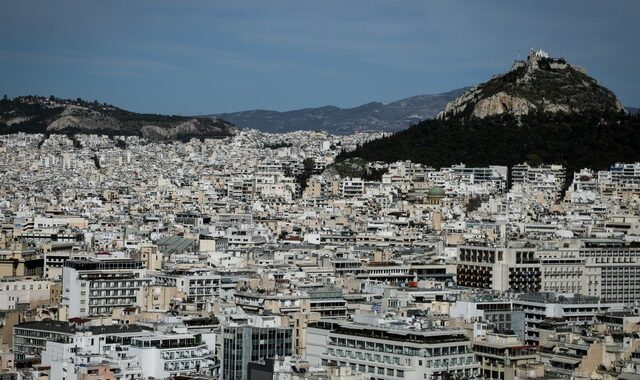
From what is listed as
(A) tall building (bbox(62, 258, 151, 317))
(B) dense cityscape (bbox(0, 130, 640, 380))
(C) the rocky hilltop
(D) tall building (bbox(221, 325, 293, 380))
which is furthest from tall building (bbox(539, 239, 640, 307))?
(C) the rocky hilltop

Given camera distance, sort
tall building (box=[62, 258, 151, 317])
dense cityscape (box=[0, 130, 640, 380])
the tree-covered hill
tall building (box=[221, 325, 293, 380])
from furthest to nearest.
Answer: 1. the tree-covered hill
2. tall building (box=[62, 258, 151, 317])
3. tall building (box=[221, 325, 293, 380])
4. dense cityscape (box=[0, 130, 640, 380])

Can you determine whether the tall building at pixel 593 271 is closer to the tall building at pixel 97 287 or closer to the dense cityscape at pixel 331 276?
the dense cityscape at pixel 331 276

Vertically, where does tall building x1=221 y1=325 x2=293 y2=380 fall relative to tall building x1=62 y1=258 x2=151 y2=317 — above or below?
below

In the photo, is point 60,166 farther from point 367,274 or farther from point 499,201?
point 367,274

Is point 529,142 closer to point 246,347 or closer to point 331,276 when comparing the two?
point 331,276

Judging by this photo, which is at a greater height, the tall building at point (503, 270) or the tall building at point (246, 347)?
the tall building at point (503, 270)

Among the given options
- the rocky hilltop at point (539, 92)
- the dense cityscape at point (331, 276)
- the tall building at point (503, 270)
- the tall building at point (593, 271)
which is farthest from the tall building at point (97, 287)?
the rocky hilltop at point (539, 92)

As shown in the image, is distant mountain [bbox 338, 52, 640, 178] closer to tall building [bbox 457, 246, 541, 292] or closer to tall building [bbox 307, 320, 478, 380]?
tall building [bbox 457, 246, 541, 292]
